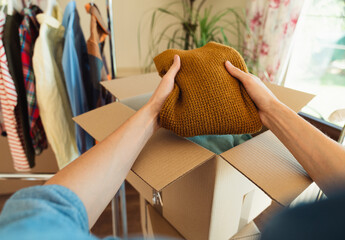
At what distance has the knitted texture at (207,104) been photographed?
44cm

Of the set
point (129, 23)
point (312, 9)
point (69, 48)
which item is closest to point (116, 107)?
point (69, 48)

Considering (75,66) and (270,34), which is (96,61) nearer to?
(75,66)

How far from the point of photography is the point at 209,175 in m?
0.45

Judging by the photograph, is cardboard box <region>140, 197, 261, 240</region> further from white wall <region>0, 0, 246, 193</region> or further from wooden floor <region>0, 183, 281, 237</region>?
white wall <region>0, 0, 246, 193</region>

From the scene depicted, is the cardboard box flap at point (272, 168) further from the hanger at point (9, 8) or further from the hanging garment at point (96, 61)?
the hanger at point (9, 8)

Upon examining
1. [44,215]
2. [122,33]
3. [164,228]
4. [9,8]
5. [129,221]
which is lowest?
[129,221]

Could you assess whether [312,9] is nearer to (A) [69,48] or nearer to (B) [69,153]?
(A) [69,48]

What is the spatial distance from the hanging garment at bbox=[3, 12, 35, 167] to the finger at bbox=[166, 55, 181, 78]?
60 cm

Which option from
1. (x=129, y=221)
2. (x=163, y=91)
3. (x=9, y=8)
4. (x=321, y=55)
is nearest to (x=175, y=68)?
(x=163, y=91)

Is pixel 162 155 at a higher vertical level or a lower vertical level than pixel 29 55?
lower

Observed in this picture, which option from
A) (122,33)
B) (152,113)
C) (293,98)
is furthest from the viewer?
(122,33)

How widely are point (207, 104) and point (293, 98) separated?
34 cm

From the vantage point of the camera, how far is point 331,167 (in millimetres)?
348

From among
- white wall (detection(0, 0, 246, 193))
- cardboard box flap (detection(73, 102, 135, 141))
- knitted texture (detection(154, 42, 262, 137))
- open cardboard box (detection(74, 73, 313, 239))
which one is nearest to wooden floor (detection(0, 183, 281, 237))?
white wall (detection(0, 0, 246, 193))
